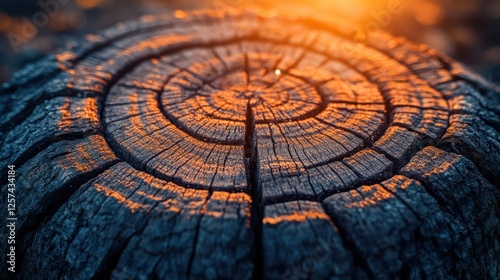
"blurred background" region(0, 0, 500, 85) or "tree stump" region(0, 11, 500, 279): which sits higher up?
"blurred background" region(0, 0, 500, 85)

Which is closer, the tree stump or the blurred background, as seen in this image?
the tree stump

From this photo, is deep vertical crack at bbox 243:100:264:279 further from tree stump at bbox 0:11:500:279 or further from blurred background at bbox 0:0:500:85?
blurred background at bbox 0:0:500:85

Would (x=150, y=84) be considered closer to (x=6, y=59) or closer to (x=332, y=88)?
(x=332, y=88)

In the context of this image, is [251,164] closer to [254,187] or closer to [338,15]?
[254,187]

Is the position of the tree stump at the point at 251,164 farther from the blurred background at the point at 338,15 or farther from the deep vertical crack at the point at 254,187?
the blurred background at the point at 338,15

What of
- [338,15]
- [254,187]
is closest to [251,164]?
[254,187]

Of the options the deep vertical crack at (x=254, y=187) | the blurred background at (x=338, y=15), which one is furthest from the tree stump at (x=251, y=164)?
the blurred background at (x=338, y=15)

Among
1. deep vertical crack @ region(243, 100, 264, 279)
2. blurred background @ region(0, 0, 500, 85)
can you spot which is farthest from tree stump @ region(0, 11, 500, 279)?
blurred background @ region(0, 0, 500, 85)
